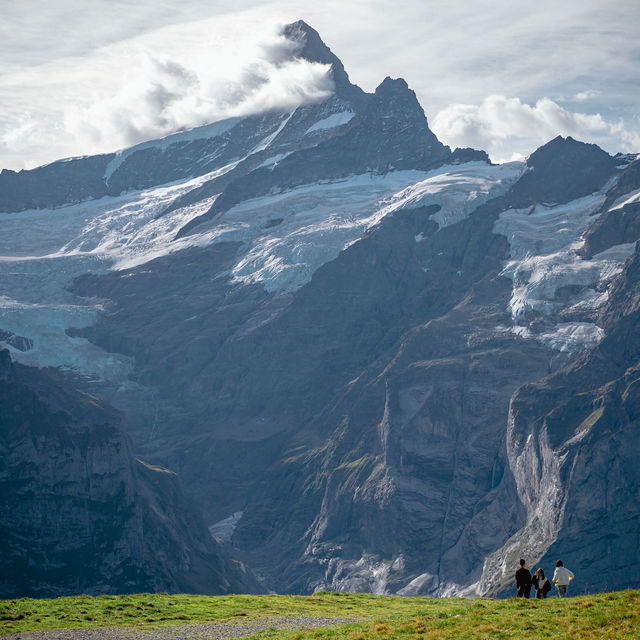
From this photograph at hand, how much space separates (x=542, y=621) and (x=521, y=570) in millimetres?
10597

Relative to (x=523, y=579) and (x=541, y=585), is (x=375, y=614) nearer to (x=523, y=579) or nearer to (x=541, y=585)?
(x=523, y=579)

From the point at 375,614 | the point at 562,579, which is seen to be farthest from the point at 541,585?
the point at 375,614

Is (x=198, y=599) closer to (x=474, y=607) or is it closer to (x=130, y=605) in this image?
(x=130, y=605)

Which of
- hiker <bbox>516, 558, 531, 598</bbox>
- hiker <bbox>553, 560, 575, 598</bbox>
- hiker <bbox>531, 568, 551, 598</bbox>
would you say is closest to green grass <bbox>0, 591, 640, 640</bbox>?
hiker <bbox>516, 558, 531, 598</bbox>

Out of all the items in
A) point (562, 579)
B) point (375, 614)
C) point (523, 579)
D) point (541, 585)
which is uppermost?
point (523, 579)

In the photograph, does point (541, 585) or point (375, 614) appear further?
point (375, 614)

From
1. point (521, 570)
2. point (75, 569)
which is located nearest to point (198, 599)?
point (521, 570)

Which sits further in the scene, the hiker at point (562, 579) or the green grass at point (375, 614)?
the hiker at point (562, 579)

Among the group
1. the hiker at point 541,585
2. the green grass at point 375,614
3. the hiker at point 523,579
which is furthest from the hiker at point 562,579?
the green grass at point 375,614

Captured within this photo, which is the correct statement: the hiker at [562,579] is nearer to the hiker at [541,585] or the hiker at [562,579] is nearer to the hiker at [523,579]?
the hiker at [541,585]

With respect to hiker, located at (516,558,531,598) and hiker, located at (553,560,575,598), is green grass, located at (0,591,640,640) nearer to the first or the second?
hiker, located at (516,558,531,598)

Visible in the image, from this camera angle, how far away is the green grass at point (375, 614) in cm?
5444

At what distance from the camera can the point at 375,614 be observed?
7050 cm

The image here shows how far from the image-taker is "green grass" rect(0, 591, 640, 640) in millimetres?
54438
